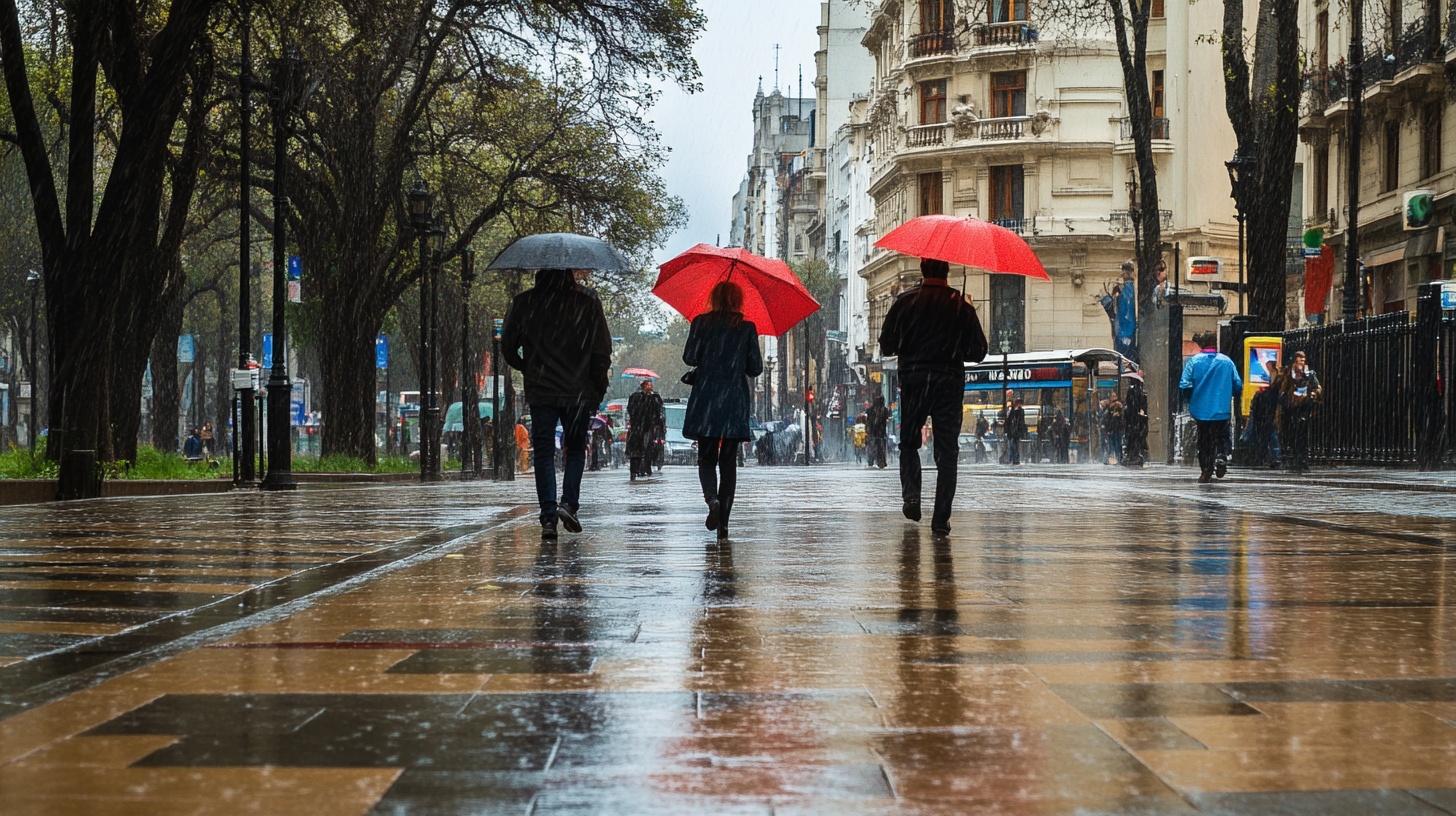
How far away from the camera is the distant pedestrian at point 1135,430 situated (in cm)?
3609

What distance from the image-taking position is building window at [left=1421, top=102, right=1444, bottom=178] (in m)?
36.7

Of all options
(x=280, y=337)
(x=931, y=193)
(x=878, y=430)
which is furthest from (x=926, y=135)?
(x=280, y=337)

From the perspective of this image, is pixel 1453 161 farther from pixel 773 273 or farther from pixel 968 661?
pixel 968 661

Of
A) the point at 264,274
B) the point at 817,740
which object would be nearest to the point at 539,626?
the point at 817,740

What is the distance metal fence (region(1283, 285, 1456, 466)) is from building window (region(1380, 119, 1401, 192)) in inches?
540

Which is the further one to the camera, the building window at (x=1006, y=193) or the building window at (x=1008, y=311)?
the building window at (x=1006, y=193)

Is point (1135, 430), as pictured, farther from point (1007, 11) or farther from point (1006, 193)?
point (1007, 11)

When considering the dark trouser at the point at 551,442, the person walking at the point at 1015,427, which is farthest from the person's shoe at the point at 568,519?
the person walking at the point at 1015,427

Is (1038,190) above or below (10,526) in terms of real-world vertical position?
above

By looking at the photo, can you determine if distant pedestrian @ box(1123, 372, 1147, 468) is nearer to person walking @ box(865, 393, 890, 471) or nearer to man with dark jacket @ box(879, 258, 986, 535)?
person walking @ box(865, 393, 890, 471)

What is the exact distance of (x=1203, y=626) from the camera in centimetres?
653

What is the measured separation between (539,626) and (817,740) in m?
2.44

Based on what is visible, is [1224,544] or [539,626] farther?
[1224,544]

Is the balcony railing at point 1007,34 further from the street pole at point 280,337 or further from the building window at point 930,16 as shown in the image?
the street pole at point 280,337
